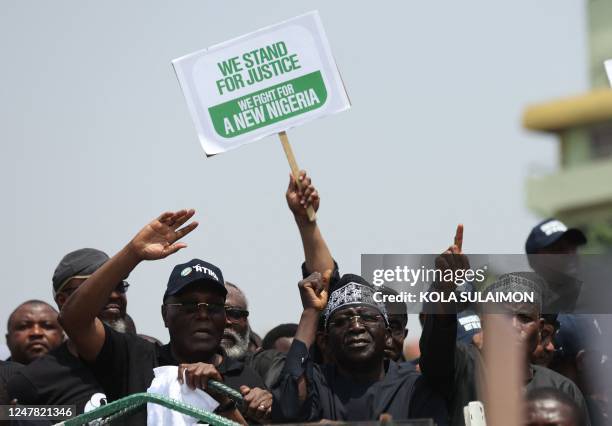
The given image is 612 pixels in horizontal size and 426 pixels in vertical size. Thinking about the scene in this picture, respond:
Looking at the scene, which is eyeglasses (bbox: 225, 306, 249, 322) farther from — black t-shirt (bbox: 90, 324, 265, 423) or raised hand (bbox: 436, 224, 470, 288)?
raised hand (bbox: 436, 224, 470, 288)

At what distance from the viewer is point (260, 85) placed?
8602mm

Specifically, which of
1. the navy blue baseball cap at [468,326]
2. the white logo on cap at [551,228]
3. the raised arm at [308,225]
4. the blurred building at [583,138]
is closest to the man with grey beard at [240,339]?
the raised arm at [308,225]

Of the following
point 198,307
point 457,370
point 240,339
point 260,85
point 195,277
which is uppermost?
point 260,85

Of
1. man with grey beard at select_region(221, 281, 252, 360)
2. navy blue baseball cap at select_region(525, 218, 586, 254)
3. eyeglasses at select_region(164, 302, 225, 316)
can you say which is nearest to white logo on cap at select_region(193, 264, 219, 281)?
eyeglasses at select_region(164, 302, 225, 316)

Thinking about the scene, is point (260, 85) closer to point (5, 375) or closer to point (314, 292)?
point (314, 292)

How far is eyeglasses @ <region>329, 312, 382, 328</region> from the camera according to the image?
7504 millimetres

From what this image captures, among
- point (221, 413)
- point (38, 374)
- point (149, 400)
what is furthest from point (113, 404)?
point (38, 374)

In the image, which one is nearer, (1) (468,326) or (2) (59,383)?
(2) (59,383)

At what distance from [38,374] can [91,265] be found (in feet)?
3.10

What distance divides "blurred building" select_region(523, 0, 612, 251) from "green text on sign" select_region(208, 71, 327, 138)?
1783 millimetres

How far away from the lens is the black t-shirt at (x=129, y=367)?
7.51 metres

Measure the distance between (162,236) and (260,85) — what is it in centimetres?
127

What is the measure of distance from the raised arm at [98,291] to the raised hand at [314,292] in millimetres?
603

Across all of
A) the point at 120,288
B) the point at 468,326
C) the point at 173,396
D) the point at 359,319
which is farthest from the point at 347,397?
the point at 120,288
